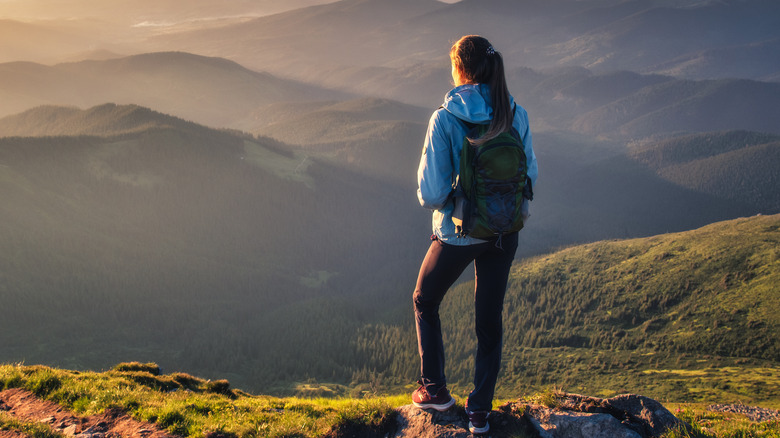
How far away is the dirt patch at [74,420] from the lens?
9.55 m

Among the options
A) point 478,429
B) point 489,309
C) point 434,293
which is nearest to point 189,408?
point 478,429

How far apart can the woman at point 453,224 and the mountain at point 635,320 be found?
7808 cm

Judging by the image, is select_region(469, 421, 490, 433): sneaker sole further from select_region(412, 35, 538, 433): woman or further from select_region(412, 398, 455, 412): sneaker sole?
select_region(412, 398, 455, 412): sneaker sole

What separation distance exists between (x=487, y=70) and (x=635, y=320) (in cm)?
12233

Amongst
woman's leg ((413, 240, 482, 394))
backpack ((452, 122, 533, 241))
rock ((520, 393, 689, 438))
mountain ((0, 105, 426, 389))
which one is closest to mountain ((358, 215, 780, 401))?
mountain ((0, 105, 426, 389))

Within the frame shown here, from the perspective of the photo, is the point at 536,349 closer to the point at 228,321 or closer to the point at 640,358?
the point at 640,358

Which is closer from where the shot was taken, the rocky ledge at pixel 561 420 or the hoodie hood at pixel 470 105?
the hoodie hood at pixel 470 105

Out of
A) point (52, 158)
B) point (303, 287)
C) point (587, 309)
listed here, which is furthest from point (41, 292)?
point (587, 309)

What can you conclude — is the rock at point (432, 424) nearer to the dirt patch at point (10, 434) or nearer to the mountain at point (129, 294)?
the dirt patch at point (10, 434)

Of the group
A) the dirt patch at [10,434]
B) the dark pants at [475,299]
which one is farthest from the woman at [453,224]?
the dirt patch at [10,434]

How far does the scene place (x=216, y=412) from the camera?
10836 mm

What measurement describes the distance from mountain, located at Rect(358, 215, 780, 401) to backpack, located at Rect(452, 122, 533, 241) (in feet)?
262

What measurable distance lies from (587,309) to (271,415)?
407ft

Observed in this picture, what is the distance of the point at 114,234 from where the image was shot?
179m
